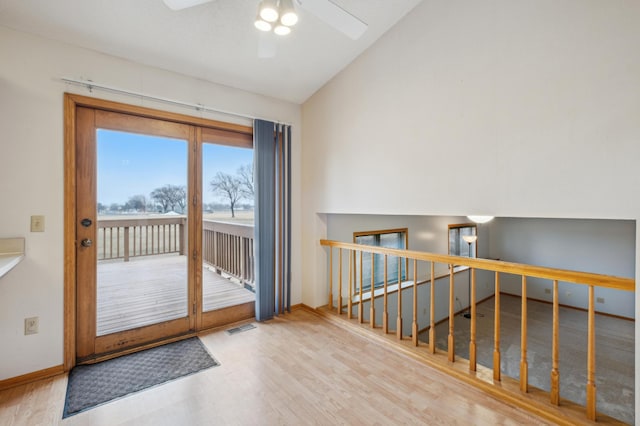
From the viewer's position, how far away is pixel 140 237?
2.69m

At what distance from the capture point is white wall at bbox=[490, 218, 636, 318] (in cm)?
555

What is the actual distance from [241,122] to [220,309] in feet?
6.75

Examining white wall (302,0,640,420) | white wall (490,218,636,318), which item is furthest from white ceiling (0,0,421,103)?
white wall (490,218,636,318)

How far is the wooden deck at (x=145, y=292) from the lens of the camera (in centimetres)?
252

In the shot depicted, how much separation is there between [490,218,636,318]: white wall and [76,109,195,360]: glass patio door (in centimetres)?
715

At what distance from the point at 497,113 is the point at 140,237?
10.2ft

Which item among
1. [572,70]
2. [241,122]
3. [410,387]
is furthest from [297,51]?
[410,387]

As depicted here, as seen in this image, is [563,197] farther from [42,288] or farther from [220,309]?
[42,288]

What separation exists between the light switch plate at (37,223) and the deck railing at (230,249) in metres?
1.22

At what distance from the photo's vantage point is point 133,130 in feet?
8.52

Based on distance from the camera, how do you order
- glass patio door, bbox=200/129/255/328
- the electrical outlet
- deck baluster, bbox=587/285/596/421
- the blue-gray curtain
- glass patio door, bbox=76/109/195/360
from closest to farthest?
deck baluster, bbox=587/285/596/421 → the electrical outlet → glass patio door, bbox=76/109/195/360 → glass patio door, bbox=200/129/255/328 → the blue-gray curtain

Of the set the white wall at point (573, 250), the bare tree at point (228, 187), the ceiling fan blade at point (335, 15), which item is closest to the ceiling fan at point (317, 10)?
the ceiling fan blade at point (335, 15)

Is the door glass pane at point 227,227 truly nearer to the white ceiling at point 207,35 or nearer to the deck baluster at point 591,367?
the white ceiling at point 207,35

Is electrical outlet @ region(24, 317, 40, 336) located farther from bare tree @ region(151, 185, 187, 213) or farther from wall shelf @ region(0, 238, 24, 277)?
bare tree @ region(151, 185, 187, 213)
